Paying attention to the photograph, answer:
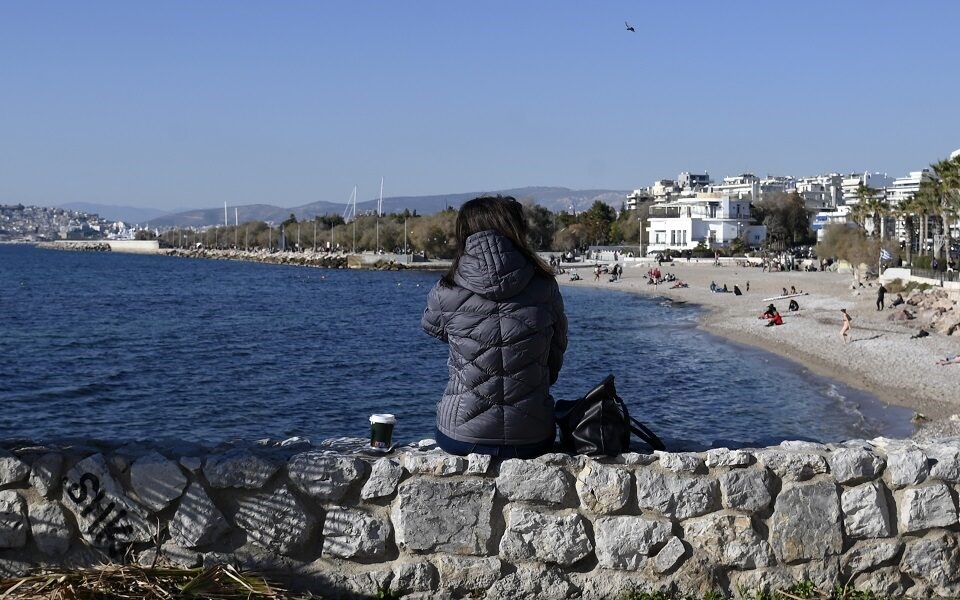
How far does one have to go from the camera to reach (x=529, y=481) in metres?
4.80

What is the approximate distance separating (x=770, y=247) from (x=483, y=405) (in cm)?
11721

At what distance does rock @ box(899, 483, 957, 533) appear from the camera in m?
4.95

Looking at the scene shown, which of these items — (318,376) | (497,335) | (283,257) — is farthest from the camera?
(283,257)

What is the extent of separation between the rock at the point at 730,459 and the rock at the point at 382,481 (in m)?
1.38

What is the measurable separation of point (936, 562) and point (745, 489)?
3.21 feet

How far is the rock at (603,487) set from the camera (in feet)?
15.8

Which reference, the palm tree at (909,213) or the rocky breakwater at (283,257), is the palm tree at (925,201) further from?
the rocky breakwater at (283,257)

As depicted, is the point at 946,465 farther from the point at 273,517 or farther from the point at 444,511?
the point at 273,517

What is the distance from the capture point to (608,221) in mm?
147875

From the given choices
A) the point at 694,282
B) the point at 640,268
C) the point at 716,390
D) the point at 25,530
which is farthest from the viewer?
the point at 640,268

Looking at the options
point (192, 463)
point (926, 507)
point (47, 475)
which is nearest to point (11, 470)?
point (47, 475)

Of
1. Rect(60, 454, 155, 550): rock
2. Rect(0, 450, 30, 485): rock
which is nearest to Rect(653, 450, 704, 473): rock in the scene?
Rect(60, 454, 155, 550): rock

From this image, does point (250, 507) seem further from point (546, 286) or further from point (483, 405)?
point (546, 286)

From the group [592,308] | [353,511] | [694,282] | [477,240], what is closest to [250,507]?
[353,511]
